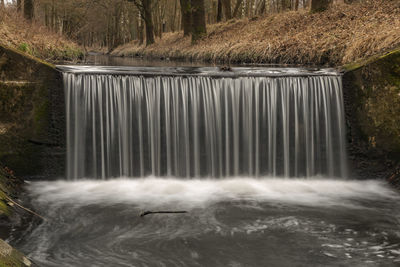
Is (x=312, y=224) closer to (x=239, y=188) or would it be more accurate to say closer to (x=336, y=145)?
(x=239, y=188)

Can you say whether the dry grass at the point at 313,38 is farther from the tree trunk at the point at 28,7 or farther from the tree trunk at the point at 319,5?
the tree trunk at the point at 28,7

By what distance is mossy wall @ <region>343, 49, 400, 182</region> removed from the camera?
651cm

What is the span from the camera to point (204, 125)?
7328 millimetres

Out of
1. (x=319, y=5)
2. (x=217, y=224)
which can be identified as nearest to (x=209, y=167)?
(x=217, y=224)

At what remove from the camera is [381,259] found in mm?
4008

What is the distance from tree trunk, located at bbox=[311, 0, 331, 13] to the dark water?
1010 cm

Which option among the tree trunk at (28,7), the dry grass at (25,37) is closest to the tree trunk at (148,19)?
the tree trunk at (28,7)

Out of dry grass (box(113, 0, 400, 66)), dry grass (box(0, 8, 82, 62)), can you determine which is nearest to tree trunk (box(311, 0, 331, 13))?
dry grass (box(113, 0, 400, 66))

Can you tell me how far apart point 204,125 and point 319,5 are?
10249 mm

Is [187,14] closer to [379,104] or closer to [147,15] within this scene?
[147,15]

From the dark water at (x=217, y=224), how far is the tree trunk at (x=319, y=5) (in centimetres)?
1010

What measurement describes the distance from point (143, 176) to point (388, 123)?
3.90m

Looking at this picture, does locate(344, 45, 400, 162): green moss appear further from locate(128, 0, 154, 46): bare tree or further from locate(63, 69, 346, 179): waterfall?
locate(128, 0, 154, 46): bare tree

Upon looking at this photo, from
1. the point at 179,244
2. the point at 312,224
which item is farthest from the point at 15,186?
the point at 312,224
